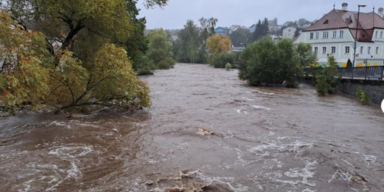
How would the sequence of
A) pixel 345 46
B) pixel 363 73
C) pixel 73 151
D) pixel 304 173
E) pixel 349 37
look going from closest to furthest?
pixel 304 173 → pixel 73 151 → pixel 363 73 → pixel 349 37 → pixel 345 46

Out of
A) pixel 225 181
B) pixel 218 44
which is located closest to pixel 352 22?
pixel 218 44

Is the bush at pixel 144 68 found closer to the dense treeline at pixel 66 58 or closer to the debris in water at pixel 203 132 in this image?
the dense treeline at pixel 66 58

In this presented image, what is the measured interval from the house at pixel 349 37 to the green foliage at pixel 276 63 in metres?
21.6

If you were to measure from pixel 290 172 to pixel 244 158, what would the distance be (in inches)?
57.7

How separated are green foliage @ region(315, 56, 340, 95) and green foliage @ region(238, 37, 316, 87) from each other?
4.45m

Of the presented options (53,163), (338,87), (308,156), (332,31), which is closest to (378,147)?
(308,156)

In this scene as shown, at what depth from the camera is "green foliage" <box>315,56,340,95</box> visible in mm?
26406

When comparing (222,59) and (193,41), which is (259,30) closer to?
(193,41)

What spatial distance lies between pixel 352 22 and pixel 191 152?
52379 mm

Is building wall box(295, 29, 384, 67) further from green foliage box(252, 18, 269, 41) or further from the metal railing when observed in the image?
green foliage box(252, 18, 269, 41)

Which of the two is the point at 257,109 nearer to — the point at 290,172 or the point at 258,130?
the point at 258,130

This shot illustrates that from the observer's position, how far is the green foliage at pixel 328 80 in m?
26.4

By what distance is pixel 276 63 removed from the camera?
32.2 metres

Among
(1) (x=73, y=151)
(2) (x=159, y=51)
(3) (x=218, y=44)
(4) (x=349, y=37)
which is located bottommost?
(1) (x=73, y=151)
